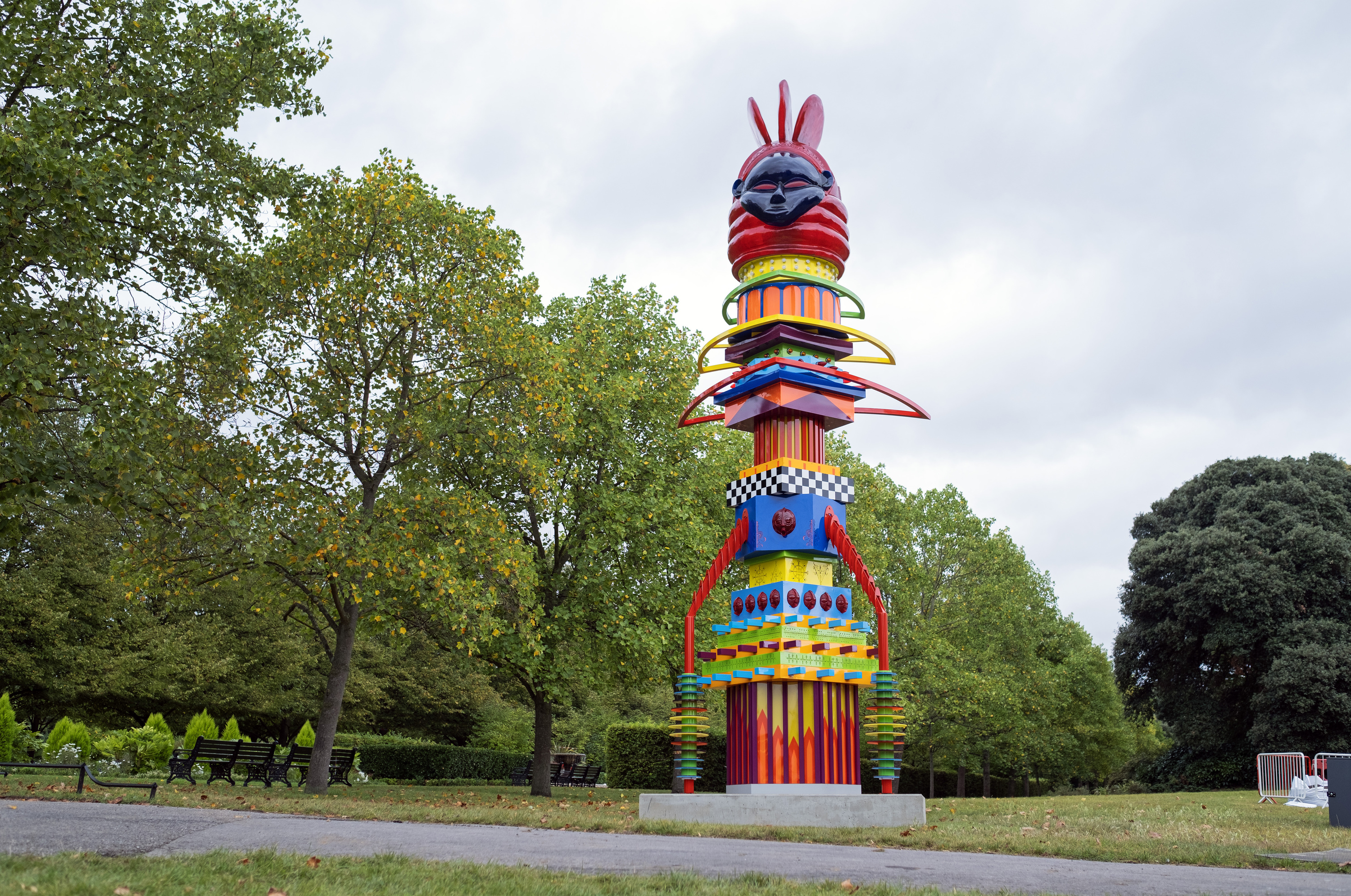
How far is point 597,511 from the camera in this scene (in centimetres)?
2119

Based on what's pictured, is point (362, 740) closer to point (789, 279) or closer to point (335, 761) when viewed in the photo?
point (335, 761)

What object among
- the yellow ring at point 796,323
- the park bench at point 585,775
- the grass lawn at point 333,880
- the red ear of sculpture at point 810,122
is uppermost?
the red ear of sculpture at point 810,122

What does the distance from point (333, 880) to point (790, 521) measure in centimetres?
941

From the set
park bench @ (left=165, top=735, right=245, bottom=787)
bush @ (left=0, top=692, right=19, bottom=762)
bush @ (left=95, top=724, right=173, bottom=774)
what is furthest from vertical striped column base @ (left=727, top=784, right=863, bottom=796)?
bush @ (left=0, top=692, right=19, bottom=762)

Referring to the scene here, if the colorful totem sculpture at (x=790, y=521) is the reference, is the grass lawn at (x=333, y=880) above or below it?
below

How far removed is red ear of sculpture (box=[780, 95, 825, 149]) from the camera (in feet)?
53.2

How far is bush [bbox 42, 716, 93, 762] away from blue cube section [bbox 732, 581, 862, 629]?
656 inches

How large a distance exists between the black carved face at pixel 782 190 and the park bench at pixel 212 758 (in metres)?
12.4

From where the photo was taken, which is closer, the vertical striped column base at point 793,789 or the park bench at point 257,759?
the vertical striped column base at point 793,789

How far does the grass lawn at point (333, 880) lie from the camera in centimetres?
499

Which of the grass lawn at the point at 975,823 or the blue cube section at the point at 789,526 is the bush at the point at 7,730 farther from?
the blue cube section at the point at 789,526

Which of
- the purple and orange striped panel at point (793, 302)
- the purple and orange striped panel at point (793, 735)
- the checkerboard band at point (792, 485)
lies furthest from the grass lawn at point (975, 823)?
the purple and orange striped panel at point (793, 302)

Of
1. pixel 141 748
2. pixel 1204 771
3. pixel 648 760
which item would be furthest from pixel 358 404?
pixel 1204 771

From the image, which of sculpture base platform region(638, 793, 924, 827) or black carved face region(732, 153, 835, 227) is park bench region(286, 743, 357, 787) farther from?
black carved face region(732, 153, 835, 227)
